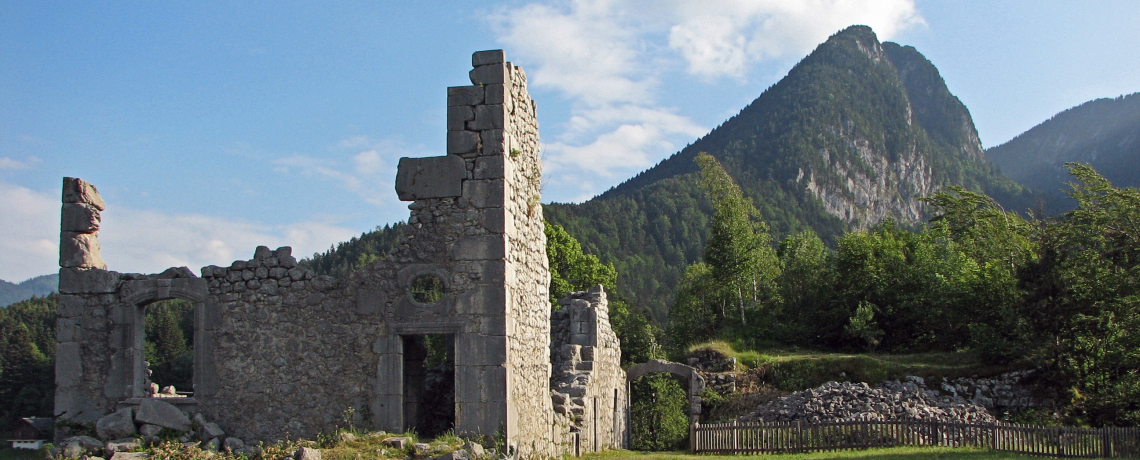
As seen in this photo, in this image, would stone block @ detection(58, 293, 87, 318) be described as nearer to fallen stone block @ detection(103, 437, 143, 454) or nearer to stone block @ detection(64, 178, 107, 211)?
stone block @ detection(64, 178, 107, 211)

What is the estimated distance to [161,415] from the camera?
13.6m

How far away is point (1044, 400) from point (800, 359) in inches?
257

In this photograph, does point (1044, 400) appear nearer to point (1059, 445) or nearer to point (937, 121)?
point (1059, 445)

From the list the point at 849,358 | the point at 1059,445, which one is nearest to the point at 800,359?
the point at 849,358

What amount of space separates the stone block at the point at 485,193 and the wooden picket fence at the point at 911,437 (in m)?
10.1

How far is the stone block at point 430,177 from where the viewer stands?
514 inches

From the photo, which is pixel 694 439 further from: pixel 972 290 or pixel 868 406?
pixel 972 290

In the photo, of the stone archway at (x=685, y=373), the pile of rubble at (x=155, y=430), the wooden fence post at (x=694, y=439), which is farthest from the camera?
the stone archway at (x=685, y=373)

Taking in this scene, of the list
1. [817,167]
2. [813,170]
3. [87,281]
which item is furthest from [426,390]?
[817,167]

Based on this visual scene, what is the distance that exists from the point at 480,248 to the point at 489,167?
3.99ft

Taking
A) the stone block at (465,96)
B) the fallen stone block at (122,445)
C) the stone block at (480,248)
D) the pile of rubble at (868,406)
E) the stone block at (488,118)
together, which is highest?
the stone block at (465,96)

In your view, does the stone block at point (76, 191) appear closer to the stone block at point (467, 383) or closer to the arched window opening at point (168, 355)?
the stone block at point (467, 383)

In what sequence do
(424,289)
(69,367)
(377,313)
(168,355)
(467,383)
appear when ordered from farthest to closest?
(168,355)
(69,367)
(424,289)
(377,313)
(467,383)

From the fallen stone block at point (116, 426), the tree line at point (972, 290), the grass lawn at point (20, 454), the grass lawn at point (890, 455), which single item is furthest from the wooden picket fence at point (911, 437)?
the grass lawn at point (20, 454)
